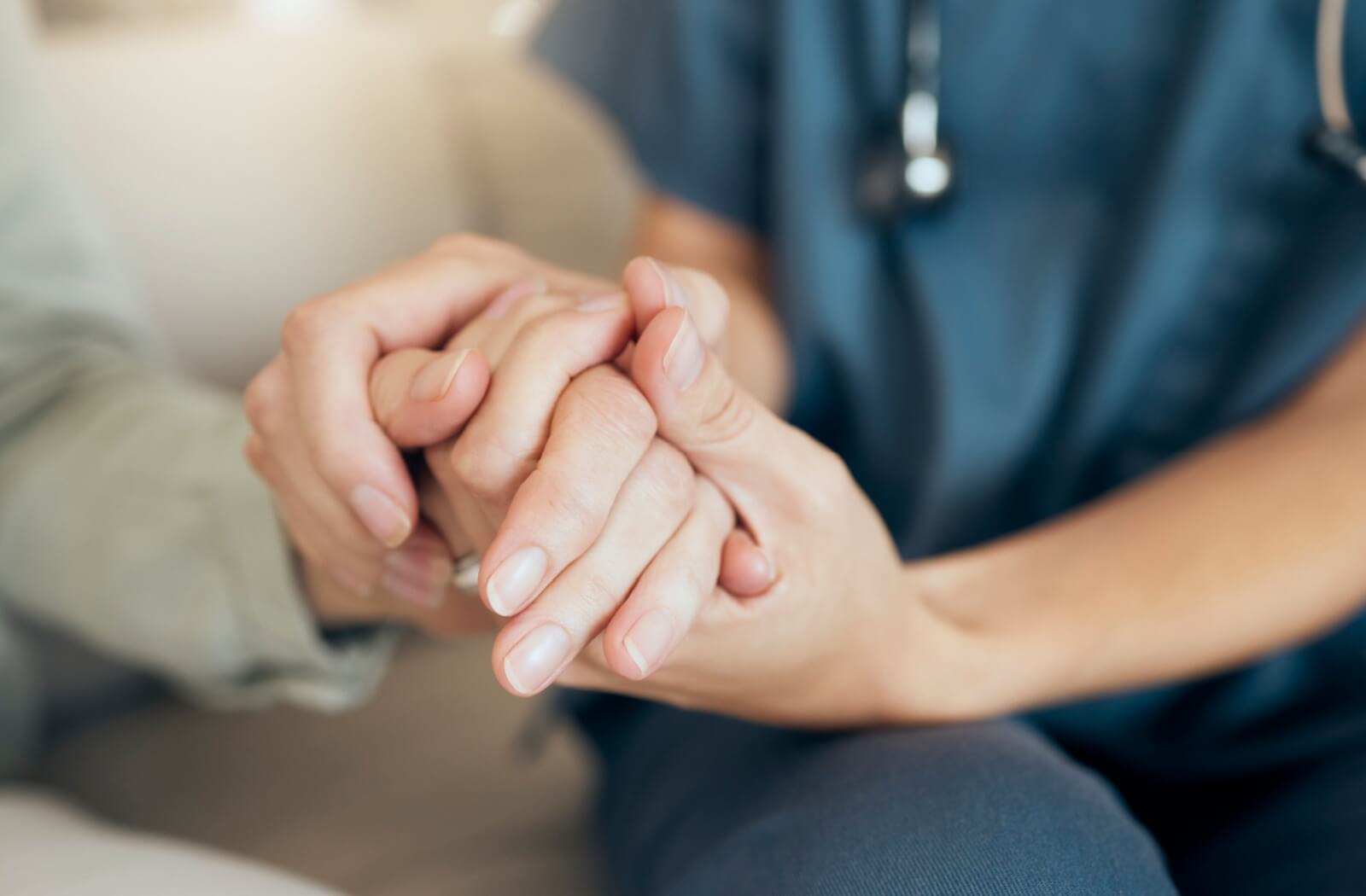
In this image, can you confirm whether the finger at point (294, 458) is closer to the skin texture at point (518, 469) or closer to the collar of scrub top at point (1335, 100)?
the skin texture at point (518, 469)

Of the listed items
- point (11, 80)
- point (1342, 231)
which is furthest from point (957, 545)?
point (11, 80)

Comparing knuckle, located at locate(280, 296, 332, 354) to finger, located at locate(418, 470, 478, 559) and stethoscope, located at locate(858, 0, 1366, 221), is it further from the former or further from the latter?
stethoscope, located at locate(858, 0, 1366, 221)

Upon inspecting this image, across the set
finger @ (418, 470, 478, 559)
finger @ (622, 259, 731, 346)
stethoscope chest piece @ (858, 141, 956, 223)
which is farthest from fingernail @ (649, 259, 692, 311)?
stethoscope chest piece @ (858, 141, 956, 223)

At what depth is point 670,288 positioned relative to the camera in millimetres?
319

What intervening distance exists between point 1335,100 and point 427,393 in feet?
1.27

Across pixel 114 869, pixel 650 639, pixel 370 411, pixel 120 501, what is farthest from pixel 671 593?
pixel 120 501

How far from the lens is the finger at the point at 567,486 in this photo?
0.87 ft

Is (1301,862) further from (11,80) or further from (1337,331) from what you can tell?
(11,80)

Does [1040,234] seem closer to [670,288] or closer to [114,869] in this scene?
[670,288]

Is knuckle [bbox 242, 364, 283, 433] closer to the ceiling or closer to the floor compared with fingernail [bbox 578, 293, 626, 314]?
closer to the floor

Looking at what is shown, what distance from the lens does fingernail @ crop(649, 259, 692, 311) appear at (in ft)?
1.03

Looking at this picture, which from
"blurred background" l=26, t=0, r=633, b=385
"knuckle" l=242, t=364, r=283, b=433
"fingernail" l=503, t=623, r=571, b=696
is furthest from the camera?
"blurred background" l=26, t=0, r=633, b=385

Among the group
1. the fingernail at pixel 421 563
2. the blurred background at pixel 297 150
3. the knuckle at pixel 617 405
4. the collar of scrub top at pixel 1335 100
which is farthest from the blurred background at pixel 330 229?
the collar of scrub top at pixel 1335 100

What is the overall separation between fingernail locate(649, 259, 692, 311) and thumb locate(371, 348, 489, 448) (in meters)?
0.06
